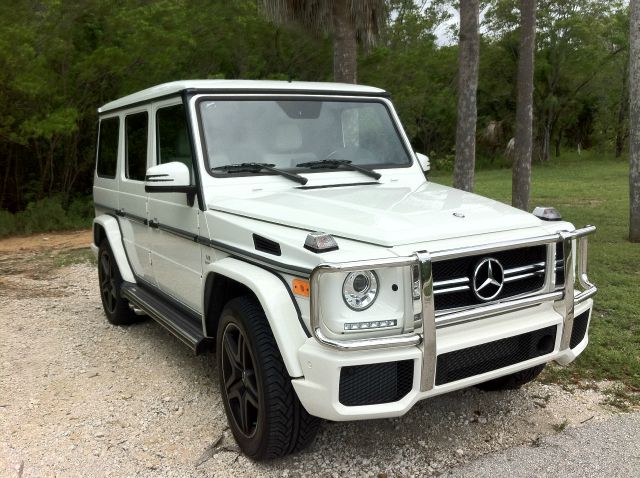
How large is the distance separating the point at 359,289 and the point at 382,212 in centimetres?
58

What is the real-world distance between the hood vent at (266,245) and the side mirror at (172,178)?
2.59ft

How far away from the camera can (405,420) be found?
12.3 feet

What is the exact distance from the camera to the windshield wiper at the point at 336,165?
416 cm

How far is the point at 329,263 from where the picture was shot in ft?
8.75

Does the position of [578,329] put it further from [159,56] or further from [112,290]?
[159,56]

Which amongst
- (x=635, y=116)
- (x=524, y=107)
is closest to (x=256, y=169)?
(x=635, y=116)

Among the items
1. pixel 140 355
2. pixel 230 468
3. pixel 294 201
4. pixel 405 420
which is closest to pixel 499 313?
pixel 405 420

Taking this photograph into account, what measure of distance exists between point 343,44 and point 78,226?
306 inches

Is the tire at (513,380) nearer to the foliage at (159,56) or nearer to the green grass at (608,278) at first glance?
the green grass at (608,278)

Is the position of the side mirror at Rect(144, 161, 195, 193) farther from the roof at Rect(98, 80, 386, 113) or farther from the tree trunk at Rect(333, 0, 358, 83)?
the tree trunk at Rect(333, 0, 358, 83)

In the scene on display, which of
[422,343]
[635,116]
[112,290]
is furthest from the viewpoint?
[635,116]

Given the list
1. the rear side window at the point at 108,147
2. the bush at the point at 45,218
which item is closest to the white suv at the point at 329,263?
the rear side window at the point at 108,147

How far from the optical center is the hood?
118 inches

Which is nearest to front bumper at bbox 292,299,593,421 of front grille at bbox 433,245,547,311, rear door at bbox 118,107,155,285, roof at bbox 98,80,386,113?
front grille at bbox 433,245,547,311
